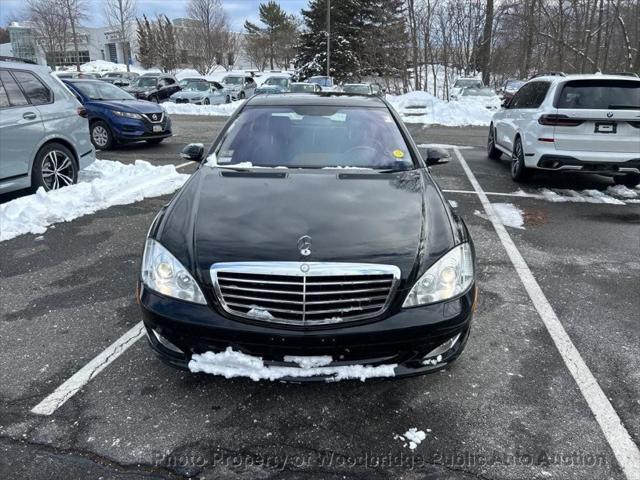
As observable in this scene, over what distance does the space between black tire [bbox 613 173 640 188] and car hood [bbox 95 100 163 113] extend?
9.68m

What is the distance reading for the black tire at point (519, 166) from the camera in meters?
8.31

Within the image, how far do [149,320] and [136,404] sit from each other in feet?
1.64

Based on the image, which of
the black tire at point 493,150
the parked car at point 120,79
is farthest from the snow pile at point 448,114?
the parked car at point 120,79

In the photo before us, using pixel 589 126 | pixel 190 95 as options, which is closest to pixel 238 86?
pixel 190 95

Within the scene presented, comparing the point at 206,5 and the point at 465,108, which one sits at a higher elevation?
the point at 206,5

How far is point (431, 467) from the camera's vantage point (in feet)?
7.77

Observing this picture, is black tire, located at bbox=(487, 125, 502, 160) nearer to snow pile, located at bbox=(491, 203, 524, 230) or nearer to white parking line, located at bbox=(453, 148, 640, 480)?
snow pile, located at bbox=(491, 203, 524, 230)

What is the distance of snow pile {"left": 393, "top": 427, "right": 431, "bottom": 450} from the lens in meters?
2.51

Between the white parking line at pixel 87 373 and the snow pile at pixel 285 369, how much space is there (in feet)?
3.12

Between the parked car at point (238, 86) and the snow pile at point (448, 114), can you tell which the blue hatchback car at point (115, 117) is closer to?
the snow pile at point (448, 114)

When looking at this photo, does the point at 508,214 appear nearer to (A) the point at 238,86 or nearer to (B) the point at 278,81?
(B) the point at 278,81

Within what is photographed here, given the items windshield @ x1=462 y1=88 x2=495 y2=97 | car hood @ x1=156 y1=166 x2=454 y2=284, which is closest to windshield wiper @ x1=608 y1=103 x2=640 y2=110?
Answer: car hood @ x1=156 y1=166 x2=454 y2=284

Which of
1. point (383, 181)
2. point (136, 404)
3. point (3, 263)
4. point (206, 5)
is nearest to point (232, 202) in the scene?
point (383, 181)

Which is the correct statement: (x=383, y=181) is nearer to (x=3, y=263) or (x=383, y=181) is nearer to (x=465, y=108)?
(x=3, y=263)
